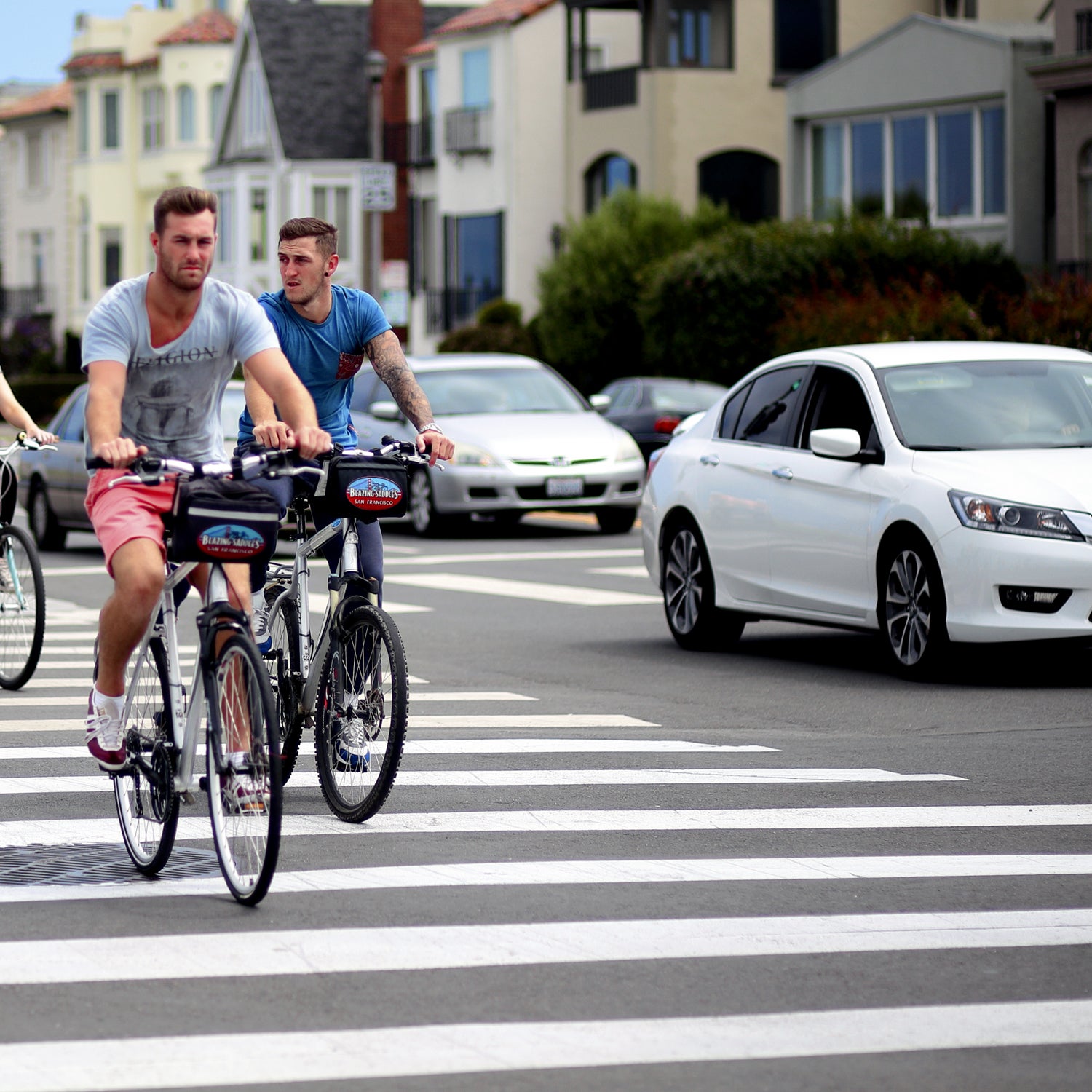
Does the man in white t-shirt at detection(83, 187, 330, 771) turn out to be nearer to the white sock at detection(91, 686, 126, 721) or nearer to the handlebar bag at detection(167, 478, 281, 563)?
the white sock at detection(91, 686, 126, 721)

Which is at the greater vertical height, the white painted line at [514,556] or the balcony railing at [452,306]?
the balcony railing at [452,306]

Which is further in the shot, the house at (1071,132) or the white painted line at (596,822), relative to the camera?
the house at (1071,132)

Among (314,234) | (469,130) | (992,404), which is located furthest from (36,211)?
(314,234)

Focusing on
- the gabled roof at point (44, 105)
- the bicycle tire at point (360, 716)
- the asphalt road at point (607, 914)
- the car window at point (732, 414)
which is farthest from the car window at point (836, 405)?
the gabled roof at point (44, 105)

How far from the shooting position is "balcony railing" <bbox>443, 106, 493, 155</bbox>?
5581 cm

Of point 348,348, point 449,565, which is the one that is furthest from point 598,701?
point 449,565

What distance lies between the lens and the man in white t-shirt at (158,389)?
6.64 meters

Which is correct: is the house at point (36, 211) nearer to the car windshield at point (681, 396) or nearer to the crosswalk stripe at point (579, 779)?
the car windshield at point (681, 396)

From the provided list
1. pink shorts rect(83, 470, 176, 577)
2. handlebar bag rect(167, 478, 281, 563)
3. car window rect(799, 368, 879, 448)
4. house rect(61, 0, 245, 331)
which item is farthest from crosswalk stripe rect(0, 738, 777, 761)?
house rect(61, 0, 245, 331)

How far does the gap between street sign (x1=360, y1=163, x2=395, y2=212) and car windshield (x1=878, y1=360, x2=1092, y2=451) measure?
2468 centimetres

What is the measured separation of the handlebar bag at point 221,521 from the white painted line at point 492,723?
3728 mm

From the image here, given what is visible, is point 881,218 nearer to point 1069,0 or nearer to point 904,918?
point 1069,0

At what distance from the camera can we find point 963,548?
36.4ft

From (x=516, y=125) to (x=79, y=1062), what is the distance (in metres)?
51.0
